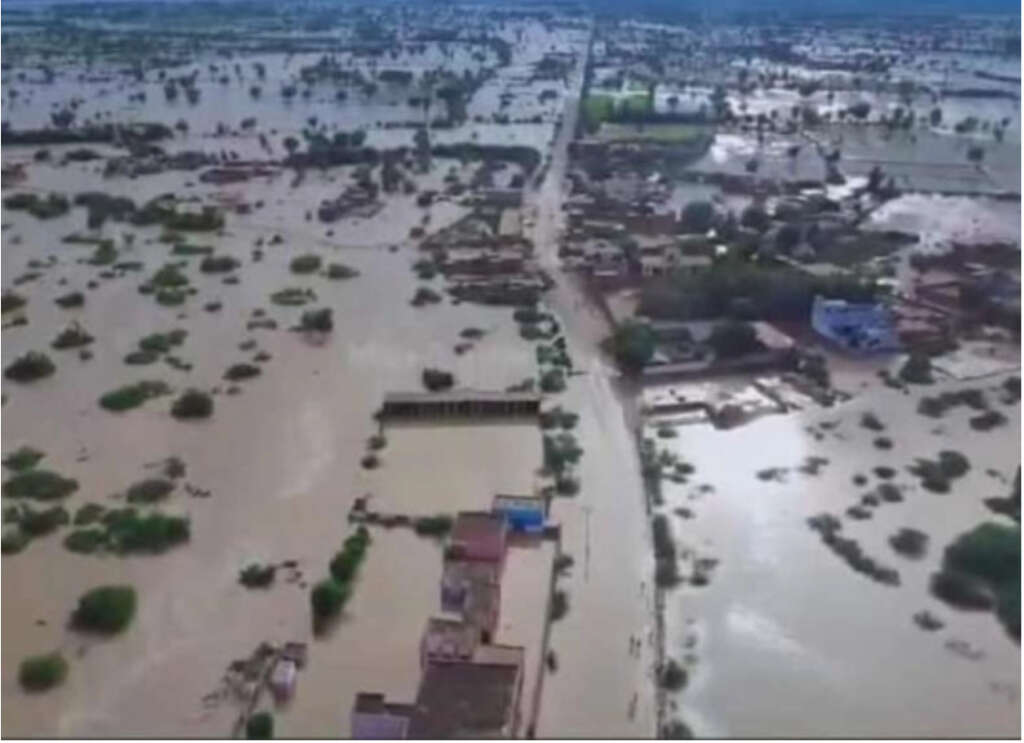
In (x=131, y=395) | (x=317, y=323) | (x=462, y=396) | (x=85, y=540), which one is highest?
(x=85, y=540)

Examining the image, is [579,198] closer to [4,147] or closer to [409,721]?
[4,147]

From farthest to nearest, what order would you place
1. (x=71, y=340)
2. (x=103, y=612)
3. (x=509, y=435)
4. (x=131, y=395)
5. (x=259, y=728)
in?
1. (x=71, y=340)
2. (x=131, y=395)
3. (x=509, y=435)
4. (x=103, y=612)
5. (x=259, y=728)

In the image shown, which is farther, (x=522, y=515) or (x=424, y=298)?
(x=424, y=298)

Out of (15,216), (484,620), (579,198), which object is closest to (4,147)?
(15,216)

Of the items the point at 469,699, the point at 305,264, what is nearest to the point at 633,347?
the point at 305,264

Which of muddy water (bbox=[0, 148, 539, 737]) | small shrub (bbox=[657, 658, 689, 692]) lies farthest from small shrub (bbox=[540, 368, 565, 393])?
small shrub (bbox=[657, 658, 689, 692])

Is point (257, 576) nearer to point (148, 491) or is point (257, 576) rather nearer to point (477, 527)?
point (477, 527)

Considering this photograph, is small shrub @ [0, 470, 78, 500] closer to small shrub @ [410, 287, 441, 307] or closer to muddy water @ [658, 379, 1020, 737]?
muddy water @ [658, 379, 1020, 737]
